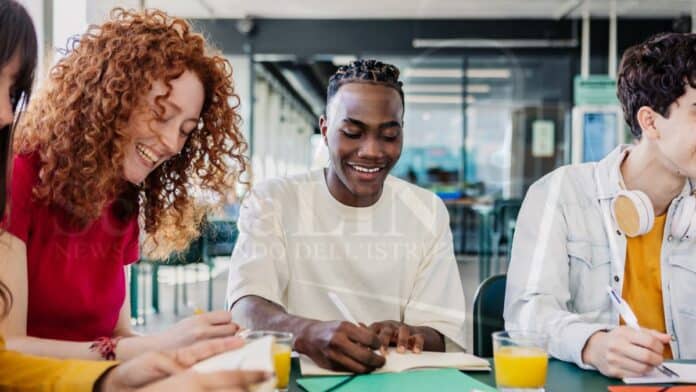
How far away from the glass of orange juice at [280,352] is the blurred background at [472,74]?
177 inches

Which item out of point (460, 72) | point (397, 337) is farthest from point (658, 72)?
point (460, 72)

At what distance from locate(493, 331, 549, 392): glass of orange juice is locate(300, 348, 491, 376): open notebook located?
128mm

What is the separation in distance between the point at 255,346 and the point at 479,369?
623mm

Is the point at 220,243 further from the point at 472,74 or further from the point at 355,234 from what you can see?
the point at 472,74

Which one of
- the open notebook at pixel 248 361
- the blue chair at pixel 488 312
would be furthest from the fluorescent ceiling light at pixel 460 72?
the open notebook at pixel 248 361

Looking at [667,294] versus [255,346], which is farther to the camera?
[667,294]

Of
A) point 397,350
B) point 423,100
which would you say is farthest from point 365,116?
point 423,100

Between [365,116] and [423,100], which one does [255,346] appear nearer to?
[365,116]

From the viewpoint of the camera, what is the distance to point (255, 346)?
0.88 metres

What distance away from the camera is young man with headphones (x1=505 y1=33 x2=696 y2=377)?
5.71ft

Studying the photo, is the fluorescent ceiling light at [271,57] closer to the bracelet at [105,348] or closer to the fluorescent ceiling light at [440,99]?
the fluorescent ceiling light at [440,99]

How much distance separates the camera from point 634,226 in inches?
68.1

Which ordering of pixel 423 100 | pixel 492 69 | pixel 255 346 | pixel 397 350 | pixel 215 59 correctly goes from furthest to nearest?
pixel 423 100, pixel 492 69, pixel 215 59, pixel 397 350, pixel 255 346

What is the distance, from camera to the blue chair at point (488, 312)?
1.92 m
